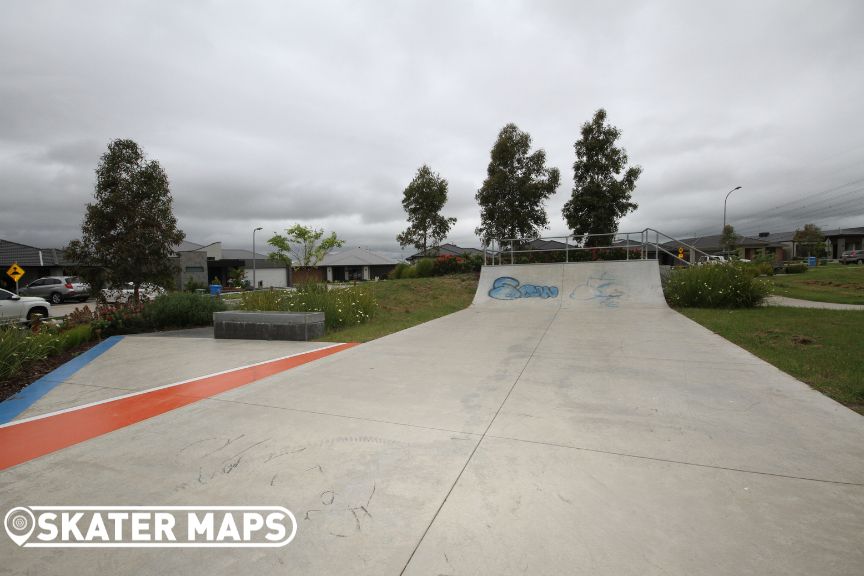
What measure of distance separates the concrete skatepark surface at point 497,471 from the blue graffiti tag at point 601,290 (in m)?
8.49

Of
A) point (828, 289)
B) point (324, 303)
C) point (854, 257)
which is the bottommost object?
point (828, 289)

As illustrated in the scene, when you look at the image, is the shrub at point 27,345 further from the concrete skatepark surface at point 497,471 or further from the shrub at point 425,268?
the shrub at point 425,268

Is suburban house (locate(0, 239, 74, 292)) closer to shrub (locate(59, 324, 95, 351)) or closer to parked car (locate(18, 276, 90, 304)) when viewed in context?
parked car (locate(18, 276, 90, 304))

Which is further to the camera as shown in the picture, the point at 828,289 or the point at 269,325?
the point at 828,289

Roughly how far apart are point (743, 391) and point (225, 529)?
533cm

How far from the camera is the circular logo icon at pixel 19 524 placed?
2.44 metres

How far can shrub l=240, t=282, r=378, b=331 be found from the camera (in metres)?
10.7

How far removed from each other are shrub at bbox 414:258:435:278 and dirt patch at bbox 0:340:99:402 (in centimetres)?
1501

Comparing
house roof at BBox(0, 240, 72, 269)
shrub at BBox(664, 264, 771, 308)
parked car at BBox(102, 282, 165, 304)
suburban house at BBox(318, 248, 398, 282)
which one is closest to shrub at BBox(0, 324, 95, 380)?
parked car at BBox(102, 282, 165, 304)

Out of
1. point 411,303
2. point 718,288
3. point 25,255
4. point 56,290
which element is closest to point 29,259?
point 25,255

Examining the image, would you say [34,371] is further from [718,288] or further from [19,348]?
[718,288]

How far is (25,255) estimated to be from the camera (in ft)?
115

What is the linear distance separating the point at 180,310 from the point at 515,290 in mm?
11256

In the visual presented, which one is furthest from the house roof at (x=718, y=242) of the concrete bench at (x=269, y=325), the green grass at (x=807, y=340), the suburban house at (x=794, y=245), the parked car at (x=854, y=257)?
the concrete bench at (x=269, y=325)
